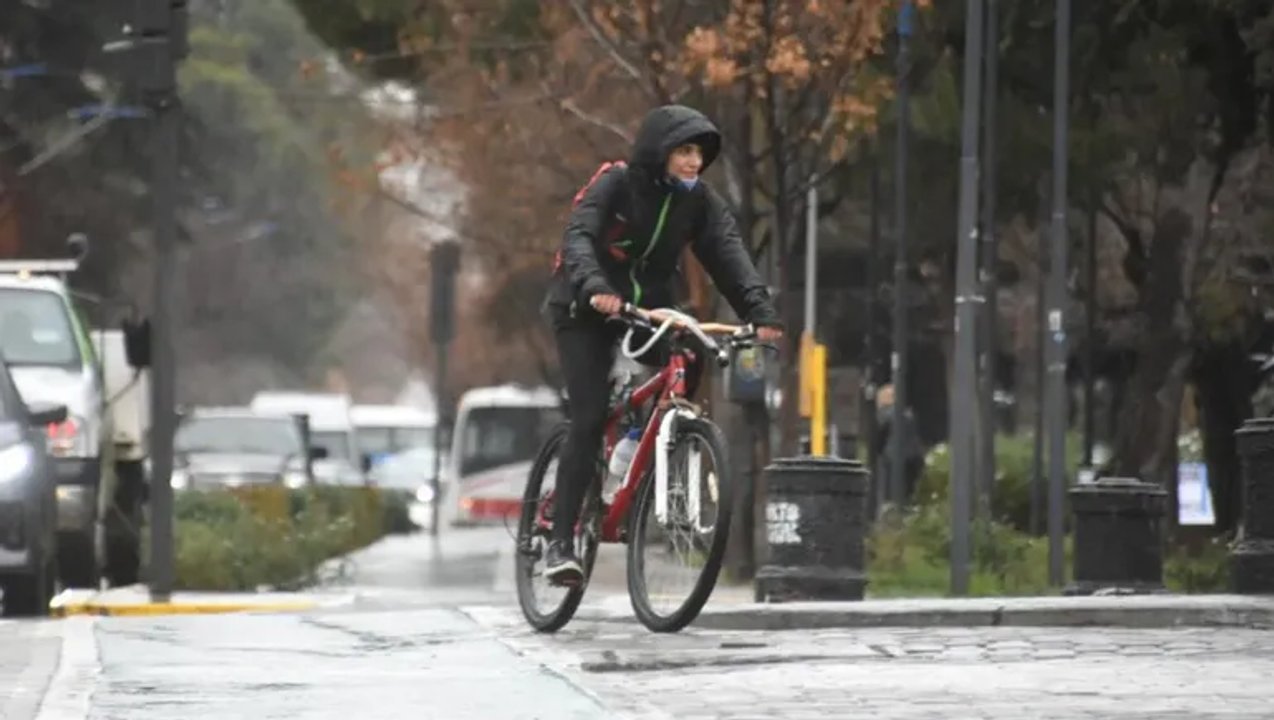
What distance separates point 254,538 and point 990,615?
1233 cm

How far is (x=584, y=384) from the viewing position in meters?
12.6

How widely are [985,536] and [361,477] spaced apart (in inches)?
1317

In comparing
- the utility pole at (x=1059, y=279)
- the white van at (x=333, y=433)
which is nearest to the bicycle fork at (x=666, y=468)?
the utility pole at (x=1059, y=279)

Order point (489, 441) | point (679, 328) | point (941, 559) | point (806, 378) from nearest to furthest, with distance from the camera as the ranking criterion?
1. point (679, 328)
2. point (941, 559)
3. point (806, 378)
4. point (489, 441)

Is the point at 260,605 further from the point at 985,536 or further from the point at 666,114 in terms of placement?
the point at 985,536

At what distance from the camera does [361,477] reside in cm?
5778

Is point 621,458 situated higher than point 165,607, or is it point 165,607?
point 621,458

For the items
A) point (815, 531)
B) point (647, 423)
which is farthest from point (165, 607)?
point (647, 423)

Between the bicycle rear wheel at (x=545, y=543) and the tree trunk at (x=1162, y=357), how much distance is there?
2214 centimetres

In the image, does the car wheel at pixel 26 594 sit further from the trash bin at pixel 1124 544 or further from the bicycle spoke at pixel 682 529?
the bicycle spoke at pixel 682 529

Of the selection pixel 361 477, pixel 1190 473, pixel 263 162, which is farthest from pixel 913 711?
pixel 263 162

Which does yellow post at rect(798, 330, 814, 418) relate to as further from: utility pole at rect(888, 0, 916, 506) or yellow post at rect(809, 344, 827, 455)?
utility pole at rect(888, 0, 916, 506)

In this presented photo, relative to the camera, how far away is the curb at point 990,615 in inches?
520

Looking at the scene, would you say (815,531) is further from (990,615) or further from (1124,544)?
(990,615)
